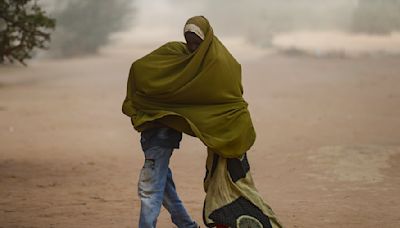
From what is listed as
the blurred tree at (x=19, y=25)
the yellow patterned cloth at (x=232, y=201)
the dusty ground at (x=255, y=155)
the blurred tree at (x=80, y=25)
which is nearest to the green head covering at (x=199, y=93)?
the yellow patterned cloth at (x=232, y=201)

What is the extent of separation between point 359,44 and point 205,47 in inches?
988

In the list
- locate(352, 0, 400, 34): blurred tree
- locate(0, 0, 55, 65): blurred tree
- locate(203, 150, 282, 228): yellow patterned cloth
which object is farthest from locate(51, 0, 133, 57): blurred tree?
locate(203, 150, 282, 228): yellow patterned cloth

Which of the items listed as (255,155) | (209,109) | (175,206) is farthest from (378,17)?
(209,109)

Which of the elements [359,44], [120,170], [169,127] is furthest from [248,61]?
[169,127]

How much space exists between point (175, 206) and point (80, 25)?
101 ft

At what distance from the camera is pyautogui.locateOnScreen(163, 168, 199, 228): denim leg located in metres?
5.40

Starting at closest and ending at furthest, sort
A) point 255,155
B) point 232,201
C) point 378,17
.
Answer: point 232,201, point 255,155, point 378,17

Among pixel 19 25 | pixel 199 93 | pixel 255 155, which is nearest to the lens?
pixel 199 93

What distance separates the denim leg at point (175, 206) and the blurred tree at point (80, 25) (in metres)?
30.1

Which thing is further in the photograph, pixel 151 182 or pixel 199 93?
pixel 151 182

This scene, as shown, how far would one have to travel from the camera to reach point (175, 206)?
5.43 metres

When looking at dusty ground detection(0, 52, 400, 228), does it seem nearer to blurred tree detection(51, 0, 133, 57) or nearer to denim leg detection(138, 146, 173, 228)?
denim leg detection(138, 146, 173, 228)

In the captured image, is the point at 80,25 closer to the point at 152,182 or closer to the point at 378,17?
the point at 378,17

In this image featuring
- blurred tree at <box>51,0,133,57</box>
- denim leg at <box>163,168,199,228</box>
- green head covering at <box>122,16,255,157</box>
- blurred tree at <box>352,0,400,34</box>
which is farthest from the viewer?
blurred tree at <box>51,0,133,57</box>
